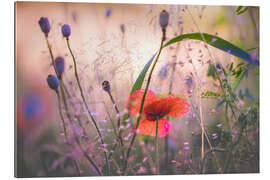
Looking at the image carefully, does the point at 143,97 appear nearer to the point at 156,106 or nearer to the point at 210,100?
the point at 156,106

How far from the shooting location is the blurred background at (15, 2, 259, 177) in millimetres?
2191

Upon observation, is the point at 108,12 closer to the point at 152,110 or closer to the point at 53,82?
the point at 53,82

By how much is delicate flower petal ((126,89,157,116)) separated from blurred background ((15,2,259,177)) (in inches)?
1.5

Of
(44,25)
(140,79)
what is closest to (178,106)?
(140,79)

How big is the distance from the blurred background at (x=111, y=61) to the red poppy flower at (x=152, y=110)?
48mm

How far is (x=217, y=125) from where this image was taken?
7.77ft

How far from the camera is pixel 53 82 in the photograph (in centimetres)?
217

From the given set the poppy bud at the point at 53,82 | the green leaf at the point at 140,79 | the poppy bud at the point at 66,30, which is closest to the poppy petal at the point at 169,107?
the green leaf at the point at 140,79

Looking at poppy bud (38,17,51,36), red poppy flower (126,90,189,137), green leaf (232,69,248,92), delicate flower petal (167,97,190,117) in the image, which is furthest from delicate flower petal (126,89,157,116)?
poppy bud (38,17,51,36)

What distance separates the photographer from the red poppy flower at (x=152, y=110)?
2.26 m

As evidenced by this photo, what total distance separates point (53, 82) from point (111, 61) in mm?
380

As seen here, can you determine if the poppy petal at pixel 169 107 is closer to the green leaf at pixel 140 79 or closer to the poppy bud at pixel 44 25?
the green leaf at pixel 140 79

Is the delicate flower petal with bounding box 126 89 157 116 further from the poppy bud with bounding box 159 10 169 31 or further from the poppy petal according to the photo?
the poppy bud with bounding box 159 10 169 31
